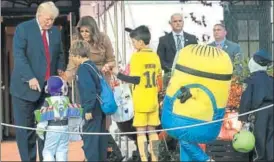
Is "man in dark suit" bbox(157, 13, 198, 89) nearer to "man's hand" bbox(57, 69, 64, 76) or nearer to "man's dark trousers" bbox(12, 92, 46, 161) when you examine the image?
"man's hand" bbox(57, 69, 64, 76)

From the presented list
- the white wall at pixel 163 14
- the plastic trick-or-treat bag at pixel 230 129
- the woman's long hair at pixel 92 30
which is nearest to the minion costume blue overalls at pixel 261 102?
the plastic trick-or-treat bag at pixel 230 129

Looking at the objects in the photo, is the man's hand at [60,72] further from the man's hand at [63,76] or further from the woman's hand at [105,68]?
the woman's hand at [105,68]

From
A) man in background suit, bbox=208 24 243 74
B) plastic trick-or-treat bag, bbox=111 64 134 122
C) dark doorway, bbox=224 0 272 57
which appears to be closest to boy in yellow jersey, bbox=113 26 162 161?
plastic trick-or-treat bag, bbox=111 64 134 122

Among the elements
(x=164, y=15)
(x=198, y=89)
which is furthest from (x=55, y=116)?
(x=164, y=15)

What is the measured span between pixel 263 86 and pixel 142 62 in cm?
148

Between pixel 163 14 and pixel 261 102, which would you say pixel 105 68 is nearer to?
pixel 261 102

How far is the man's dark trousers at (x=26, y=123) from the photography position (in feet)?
24.1

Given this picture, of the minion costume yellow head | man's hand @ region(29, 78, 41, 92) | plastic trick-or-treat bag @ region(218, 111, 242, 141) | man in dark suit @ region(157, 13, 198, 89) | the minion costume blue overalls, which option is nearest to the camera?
the minion costume yellow head

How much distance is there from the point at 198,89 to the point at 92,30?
2.16 metres

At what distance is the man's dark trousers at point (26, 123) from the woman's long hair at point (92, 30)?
84 centimetres

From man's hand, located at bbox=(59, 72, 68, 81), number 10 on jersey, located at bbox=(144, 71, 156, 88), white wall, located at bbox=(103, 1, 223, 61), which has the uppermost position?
white wall, located at bbox=(103, 1, 223, 61)

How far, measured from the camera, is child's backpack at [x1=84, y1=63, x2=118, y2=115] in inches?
284

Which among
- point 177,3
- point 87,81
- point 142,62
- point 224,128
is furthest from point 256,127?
point 177,3

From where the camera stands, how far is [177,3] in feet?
36.0
